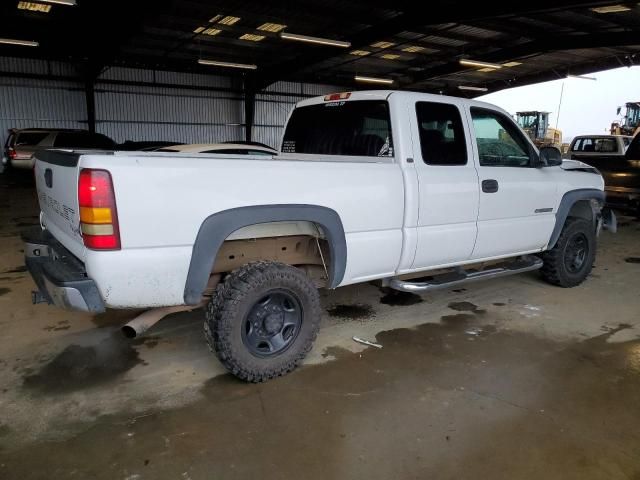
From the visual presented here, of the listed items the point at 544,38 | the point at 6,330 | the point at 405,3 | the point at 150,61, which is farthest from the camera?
the point at 150,61

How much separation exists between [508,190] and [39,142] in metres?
14.3

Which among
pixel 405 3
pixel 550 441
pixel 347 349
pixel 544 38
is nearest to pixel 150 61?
pixel 405 3

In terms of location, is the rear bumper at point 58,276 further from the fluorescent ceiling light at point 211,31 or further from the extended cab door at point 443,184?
the fluorescent ceiling light at point 211,31

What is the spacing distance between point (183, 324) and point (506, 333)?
2817 millimetres

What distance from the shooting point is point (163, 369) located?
10.9 feet

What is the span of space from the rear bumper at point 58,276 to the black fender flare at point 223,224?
0.52 m

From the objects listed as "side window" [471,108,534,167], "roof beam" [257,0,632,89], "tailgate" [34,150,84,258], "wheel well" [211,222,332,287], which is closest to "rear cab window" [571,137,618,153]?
"roof beam" [257,0,632,89]

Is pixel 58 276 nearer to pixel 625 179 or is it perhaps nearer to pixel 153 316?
pixel 153 316

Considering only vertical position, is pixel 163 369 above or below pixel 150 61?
below

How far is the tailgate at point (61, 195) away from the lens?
104 inches

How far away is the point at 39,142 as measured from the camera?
1402cm

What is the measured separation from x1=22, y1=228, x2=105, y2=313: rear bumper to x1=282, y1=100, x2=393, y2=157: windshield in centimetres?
225

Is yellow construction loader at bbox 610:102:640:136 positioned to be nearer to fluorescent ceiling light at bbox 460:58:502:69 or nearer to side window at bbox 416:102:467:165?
fluorescent ceiling light at bbox 460:58:502:69

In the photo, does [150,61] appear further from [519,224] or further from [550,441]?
[550,441]
